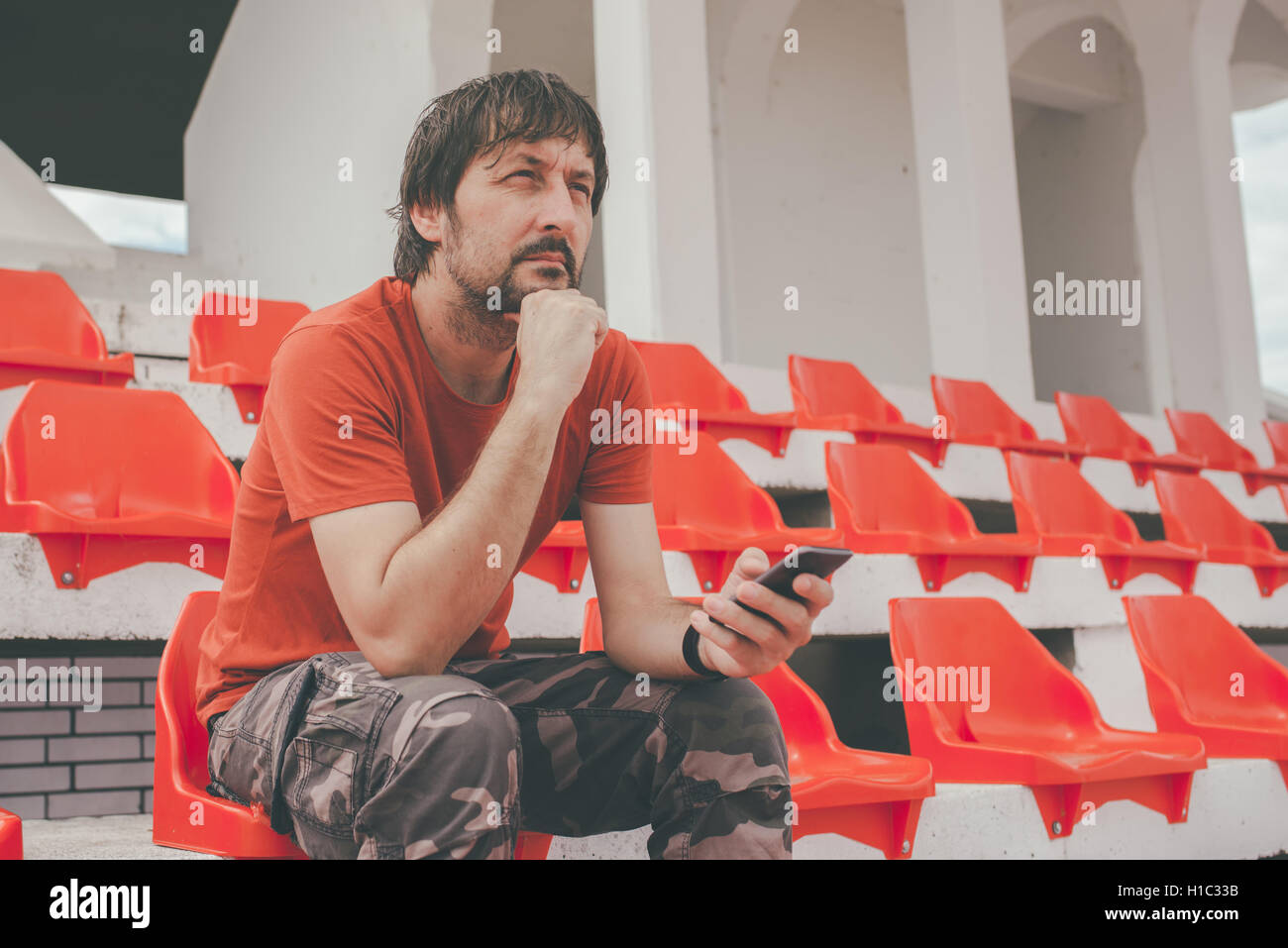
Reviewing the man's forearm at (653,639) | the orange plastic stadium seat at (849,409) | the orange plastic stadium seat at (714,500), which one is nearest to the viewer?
the man's forearm at (653,639)

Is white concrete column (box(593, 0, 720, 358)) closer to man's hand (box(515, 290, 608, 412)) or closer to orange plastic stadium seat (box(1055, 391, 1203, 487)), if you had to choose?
orange plastic stadium seat (box(1055, 391, 1203, 487))

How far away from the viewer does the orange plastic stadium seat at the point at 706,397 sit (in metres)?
2.99

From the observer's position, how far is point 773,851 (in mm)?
980

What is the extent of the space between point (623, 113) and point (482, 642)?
3.11 meters

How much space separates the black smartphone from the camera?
956 millimetres

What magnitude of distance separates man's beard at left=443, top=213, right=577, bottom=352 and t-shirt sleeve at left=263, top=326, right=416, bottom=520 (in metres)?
0.12

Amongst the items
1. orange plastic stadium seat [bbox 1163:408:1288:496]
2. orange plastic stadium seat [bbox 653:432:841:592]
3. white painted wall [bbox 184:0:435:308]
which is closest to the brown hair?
orange plastic stadium seat [bbox 653:432:841:592]

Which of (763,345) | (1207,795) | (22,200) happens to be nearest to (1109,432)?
(763,345)

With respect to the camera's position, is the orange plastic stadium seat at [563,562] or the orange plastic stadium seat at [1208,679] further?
the orange plastic stadium seat at [1208,679]

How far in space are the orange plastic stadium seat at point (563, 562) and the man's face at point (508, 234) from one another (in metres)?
0.82
